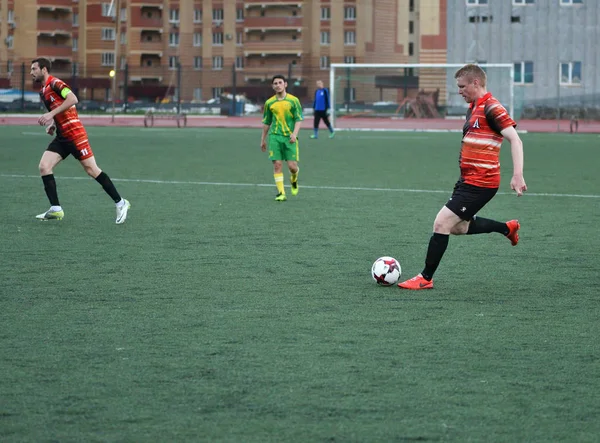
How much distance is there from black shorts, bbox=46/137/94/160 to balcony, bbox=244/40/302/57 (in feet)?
273

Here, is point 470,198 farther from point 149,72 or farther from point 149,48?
point 149,48

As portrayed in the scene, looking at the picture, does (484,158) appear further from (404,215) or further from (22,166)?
(22,166)

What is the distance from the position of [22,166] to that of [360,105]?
24.4 meters

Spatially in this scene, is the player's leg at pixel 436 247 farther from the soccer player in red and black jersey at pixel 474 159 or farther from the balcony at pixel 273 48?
the balcony at pixel 273 48

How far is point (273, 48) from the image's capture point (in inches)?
3748

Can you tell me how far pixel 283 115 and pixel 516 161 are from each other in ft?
25.3

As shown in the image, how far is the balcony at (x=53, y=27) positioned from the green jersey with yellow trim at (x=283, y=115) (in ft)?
276

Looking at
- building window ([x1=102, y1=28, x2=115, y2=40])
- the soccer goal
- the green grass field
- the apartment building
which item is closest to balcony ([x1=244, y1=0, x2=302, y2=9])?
the apartment building

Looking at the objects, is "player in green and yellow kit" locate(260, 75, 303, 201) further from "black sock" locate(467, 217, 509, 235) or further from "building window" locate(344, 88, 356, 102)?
"building window" locate(344, 88, 356, 102)

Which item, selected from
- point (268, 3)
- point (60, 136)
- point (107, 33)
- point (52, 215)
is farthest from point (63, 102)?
point (107, 33)

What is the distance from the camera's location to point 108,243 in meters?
10.7

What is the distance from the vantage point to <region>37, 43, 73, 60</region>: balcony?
97750 millimetres

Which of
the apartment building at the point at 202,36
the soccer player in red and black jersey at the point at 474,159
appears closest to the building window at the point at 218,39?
the apartment building at the point at 202,36

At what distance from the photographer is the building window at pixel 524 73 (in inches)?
Answer: 2243
